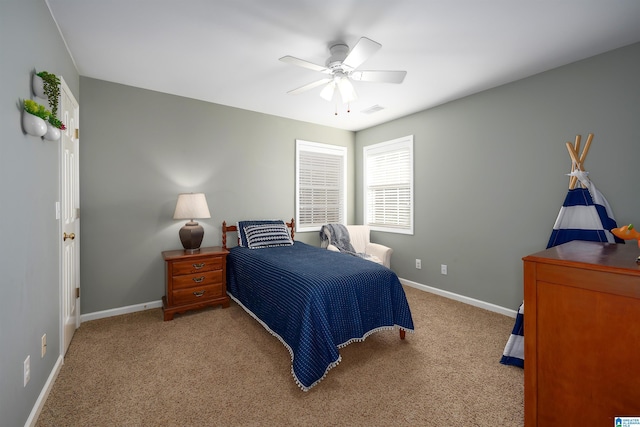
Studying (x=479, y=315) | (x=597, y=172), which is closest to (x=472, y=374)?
(x=479, y=315)

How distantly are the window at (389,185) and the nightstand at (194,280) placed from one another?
8.28 ft

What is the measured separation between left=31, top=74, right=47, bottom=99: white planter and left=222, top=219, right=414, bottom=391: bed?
196cm

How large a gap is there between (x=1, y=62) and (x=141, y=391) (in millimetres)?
1971

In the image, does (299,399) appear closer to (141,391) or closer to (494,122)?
(141,391)

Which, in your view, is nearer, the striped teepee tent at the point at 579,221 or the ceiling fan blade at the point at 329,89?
the striped teepee tent at the point at 579,221

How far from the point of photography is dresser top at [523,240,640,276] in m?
1.11

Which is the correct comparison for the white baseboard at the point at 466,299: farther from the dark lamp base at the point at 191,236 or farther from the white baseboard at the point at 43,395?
the white baseboard at the point at 43,395

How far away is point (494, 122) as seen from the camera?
10.5 ft

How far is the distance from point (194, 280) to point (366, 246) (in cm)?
245

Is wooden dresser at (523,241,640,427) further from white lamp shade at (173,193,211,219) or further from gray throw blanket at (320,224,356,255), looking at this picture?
white lamp shade at (173,193,211,219)

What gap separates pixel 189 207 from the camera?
10.4 ft

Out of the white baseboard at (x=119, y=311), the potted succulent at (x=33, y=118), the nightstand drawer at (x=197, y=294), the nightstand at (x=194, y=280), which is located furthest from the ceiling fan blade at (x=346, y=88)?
the white baseboard at (x=119, y=311)

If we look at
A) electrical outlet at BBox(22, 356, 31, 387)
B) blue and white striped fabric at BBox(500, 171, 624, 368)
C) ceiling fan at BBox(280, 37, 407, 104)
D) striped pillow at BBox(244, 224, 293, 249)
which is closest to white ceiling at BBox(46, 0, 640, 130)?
ceiling fan at BBox(280, 37, 407, 104)

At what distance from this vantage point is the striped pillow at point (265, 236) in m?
3.57
